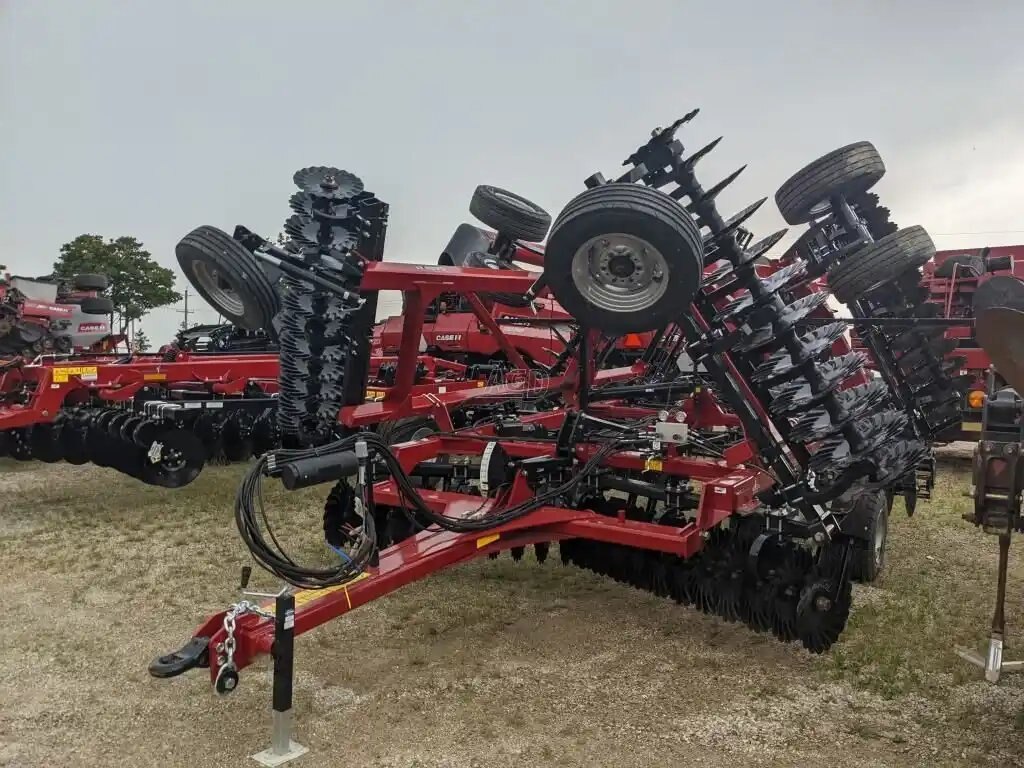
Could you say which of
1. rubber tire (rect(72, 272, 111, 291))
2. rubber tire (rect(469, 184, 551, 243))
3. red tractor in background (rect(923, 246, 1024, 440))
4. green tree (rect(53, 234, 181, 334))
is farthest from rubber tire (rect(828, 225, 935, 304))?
green tree (rect(53, 234, 181, 334))

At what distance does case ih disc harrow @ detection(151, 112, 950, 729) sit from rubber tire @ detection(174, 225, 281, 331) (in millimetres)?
17

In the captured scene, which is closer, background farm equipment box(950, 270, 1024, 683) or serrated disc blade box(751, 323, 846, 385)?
background farm equipment box(950, 270, 1024, 683)

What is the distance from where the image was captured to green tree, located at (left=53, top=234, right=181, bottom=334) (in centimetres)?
2939

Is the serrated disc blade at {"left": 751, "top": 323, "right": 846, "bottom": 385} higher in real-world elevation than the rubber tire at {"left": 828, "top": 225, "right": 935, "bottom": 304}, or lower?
lower

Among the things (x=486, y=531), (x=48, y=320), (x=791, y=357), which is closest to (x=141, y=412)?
(x=486, y=531)

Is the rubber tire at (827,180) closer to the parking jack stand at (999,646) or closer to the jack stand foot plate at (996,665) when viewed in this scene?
the parking jack stand at (999,646)

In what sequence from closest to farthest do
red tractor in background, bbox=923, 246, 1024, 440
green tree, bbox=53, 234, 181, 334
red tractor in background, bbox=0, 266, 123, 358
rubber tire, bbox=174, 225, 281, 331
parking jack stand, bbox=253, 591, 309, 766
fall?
parking jack stand, bbox=253, 591, 309, 766
rubber tire, bbox=174, 225, 281, 331
red tractor in background, bbox=923, 246, 1024, 440
red tractor in background, bbox=0, 266, 123, 358
green tree, bbox=53, 234, 181, 334

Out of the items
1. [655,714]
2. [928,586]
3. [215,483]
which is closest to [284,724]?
[655,714]

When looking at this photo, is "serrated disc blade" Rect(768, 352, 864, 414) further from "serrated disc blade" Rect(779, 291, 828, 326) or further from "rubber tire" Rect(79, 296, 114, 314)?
"rubber tire" Rect(79, 296, 114, 314)

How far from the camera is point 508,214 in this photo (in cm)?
548

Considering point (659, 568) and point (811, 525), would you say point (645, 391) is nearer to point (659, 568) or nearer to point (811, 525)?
point (659, 568)

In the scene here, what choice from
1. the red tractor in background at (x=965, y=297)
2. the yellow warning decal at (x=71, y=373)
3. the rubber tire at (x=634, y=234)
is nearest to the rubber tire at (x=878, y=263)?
the rubber tire at (x=634, y=234)

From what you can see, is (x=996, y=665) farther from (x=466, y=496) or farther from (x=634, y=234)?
(x=466, y=496)

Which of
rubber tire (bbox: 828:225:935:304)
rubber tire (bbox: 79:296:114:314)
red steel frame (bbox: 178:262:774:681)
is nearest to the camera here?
red steel frame (bbox: 178:262:774:681)
